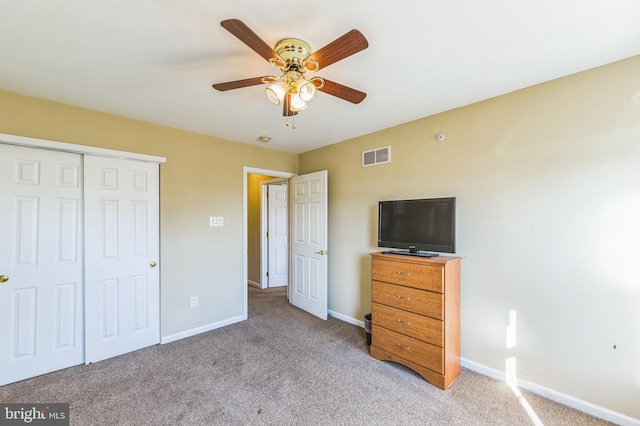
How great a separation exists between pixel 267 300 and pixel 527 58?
4310mm

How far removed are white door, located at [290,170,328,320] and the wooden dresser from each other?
1127 mm

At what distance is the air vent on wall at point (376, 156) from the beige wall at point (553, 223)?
39 centimetres

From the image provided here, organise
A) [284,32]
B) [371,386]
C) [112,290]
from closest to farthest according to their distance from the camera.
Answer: [284,32] < [371,386] < [112,290]

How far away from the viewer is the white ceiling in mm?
1367

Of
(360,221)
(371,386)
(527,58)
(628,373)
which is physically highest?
(527,58)

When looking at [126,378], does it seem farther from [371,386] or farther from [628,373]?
[628,373]

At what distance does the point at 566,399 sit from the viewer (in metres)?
1.95

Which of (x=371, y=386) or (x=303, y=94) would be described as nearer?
(x=303, y=94)

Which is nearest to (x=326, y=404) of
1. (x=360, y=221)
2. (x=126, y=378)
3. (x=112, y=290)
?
(x=126, y=378)

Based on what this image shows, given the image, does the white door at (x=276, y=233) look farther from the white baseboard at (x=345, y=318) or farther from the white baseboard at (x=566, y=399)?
the white baseboard at (x=566, y=399)

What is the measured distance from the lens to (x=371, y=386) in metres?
2.21

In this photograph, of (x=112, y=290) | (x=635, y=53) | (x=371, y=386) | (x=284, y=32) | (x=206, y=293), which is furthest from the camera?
(x=206, y=293)

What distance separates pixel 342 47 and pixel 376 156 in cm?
202

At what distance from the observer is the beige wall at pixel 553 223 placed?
178 cm
